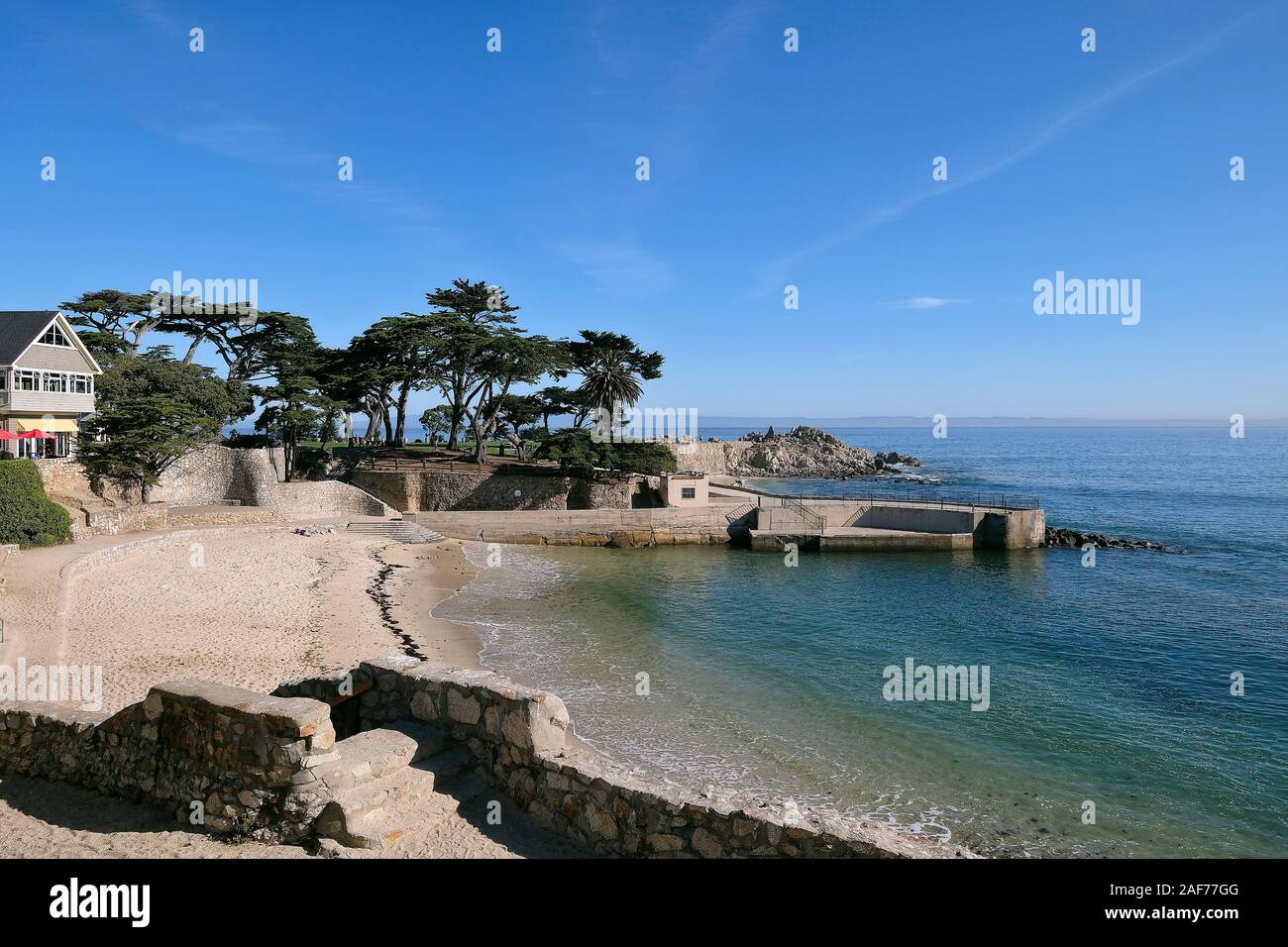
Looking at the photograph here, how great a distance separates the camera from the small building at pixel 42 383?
32.8 meters

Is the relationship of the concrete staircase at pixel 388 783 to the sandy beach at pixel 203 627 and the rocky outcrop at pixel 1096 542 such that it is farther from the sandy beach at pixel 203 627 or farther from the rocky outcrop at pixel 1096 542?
the rocky outcrop at pixel 1096 542

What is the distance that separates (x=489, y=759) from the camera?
7.70 m

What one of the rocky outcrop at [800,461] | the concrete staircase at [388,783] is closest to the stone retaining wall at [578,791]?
the concrete staircase at [388,783]

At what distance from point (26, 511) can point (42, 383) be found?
1275 cm

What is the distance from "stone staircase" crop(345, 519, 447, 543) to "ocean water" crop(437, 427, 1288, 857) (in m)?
3.44

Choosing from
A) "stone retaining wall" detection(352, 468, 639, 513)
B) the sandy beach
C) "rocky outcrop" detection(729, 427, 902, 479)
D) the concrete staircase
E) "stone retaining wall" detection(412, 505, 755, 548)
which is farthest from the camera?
"rocky outcrop" detection(729, 427, 902, 479)

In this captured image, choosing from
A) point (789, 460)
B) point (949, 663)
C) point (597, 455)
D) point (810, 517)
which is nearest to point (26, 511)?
point (597, 455)

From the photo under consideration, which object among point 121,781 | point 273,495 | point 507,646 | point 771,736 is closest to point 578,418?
point 273,495

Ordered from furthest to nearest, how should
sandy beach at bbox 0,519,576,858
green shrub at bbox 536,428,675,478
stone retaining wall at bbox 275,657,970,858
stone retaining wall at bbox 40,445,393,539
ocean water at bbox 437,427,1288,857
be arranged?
green shrub at bbox 536,428,675,478
stone retaining wall at bbox 40,445,393,539
ocean water at bbox 437,427,1288,857
sandy beach at bbox 0,519,576,858
stone retaining wall at bbox 275,657,970,858

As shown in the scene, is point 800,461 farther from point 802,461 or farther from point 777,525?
point 777,525

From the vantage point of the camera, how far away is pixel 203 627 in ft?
61.0

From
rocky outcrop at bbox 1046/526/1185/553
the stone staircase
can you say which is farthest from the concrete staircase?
rocky outcrop at bbox 1046/526/1185/553

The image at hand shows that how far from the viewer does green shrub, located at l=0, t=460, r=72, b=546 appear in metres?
24.4

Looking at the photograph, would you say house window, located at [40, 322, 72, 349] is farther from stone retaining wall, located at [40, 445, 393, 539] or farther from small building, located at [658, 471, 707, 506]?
small building, located at [658, 471, 707, 506]
